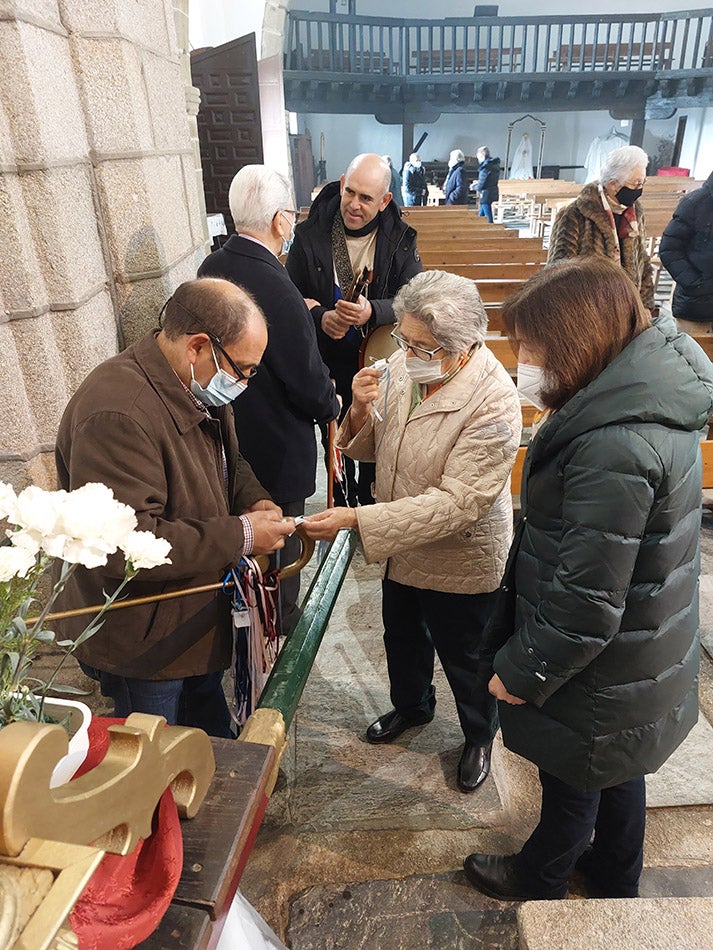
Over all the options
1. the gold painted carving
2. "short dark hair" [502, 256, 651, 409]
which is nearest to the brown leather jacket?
the gold painted carving


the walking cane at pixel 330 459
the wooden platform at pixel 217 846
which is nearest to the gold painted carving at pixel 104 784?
the wooden platform at pixel 217 846

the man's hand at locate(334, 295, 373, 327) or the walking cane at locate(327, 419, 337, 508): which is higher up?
the man's hand at locate(334, 295, 373, 327)

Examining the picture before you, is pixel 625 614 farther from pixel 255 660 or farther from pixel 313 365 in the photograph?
pixel 313 365

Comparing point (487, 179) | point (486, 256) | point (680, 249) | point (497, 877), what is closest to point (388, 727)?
point (497, 877)

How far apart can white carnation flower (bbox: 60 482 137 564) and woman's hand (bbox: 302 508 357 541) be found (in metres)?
1.01

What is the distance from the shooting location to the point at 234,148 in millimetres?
5332

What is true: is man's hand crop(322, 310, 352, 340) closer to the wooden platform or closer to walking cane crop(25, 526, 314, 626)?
walking cane crop(25, 526, 314, 626)

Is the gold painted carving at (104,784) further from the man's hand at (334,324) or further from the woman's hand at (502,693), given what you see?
the man's hand at (334,324)

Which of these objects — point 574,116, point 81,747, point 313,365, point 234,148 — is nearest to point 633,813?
point 81,747

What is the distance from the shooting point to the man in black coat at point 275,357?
2.11 m

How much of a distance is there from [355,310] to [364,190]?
48cm

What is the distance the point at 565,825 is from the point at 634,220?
3060mm

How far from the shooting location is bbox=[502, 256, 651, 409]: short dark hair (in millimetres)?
1225

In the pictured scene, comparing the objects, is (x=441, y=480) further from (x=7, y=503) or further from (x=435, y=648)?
(x=7, y=503)
